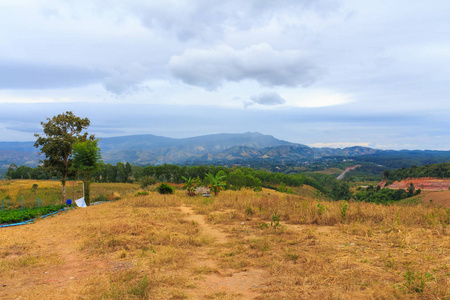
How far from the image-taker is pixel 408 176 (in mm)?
96250

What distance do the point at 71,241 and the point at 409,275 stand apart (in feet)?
32.5

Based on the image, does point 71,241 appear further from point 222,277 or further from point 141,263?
point 222,277

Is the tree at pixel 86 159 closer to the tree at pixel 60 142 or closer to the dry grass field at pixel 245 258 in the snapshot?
the tree at pixel 60 142

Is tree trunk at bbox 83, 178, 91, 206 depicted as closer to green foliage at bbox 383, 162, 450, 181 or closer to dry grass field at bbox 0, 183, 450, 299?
dry grass field at bbox 0, 183, 450, 299

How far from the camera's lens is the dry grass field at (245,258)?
14.9 ft

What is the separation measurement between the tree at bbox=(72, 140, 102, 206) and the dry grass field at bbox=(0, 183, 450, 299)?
376 inches

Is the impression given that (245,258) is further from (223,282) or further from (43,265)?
(43,265)

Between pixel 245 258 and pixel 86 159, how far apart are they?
1795 centimetres

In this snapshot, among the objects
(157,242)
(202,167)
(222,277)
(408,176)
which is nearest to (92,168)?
(157,242)

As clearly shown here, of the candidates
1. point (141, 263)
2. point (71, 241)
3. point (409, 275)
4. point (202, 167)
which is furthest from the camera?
point (202, 167)

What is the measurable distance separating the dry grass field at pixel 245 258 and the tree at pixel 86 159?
376 inches

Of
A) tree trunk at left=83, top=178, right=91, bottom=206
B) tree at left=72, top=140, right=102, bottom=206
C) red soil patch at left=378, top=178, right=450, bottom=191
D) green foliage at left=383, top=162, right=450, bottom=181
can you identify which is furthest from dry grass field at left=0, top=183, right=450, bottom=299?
green foliage at left=383, top=162, right=450, bottom=181

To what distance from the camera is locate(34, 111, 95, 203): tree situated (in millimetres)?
20234

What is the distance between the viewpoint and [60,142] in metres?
20.6
